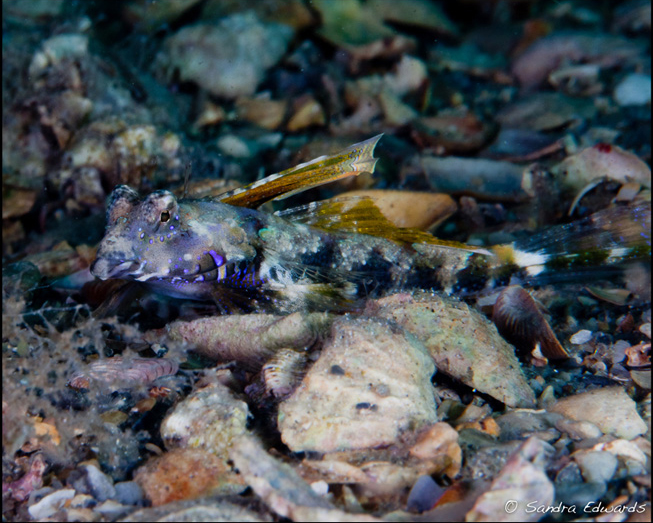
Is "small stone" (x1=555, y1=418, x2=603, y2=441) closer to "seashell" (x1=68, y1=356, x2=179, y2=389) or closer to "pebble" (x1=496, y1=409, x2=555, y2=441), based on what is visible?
"pebble" (x1=496, y1=409, x2=555, y2=441)

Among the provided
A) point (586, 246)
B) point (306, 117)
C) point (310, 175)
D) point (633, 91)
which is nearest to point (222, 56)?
point (306, 117)

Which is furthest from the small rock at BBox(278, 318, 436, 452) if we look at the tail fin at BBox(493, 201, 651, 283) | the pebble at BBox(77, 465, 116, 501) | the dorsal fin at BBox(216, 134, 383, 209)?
the tail fin at BBox(493, 201, 651, 283)

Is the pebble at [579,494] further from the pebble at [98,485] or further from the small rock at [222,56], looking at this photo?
the small rock at [222,56]

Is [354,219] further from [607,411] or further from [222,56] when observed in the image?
[222,56]

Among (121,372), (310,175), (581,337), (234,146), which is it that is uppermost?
(310,175)

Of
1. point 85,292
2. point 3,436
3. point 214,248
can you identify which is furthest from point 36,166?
point 3,436

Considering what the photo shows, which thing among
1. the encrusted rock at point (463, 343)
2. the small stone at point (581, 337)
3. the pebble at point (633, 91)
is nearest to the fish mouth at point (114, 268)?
the encrusted rock at point (463, 343)
